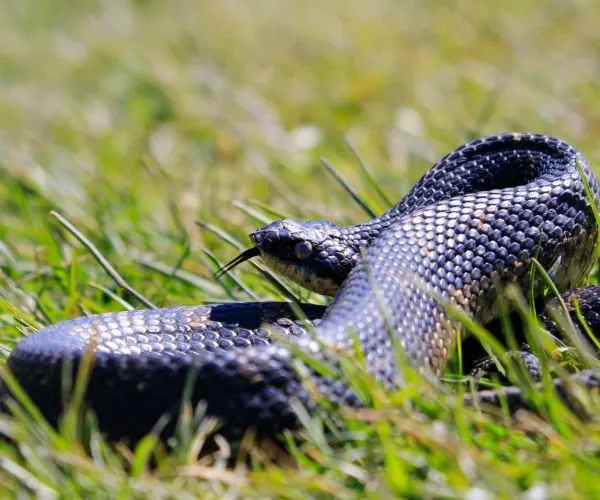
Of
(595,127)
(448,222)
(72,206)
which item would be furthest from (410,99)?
(448,222)

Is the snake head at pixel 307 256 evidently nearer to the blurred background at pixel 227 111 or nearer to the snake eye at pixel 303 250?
the snake eye at pixel 303 250

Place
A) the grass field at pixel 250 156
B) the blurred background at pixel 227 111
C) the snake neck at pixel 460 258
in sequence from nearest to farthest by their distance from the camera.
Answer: the grass field at pixel 250 156, the snake neck at pixel 460 258, the blurred background at pixel 227 111

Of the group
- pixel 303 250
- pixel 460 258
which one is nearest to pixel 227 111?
pixel 303 250

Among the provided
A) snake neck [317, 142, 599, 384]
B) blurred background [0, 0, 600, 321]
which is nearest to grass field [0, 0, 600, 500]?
blurred background [0, 0, 600, 321]

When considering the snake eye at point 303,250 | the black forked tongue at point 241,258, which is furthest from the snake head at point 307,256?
the black forked tongue at point 241,258

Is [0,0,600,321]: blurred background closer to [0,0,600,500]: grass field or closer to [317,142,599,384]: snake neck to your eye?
[0,0,600,500]: grass field

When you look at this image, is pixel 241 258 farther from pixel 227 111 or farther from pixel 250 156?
pixel 227 111

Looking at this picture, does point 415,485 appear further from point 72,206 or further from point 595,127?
point 595,127

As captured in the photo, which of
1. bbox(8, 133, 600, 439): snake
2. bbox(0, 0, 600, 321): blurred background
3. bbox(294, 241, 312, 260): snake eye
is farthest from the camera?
bbox(0, 0, 600, 321): blurred background

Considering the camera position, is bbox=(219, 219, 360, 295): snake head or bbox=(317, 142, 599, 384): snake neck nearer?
bbox=(317, 142, 599, 384): snake neck
